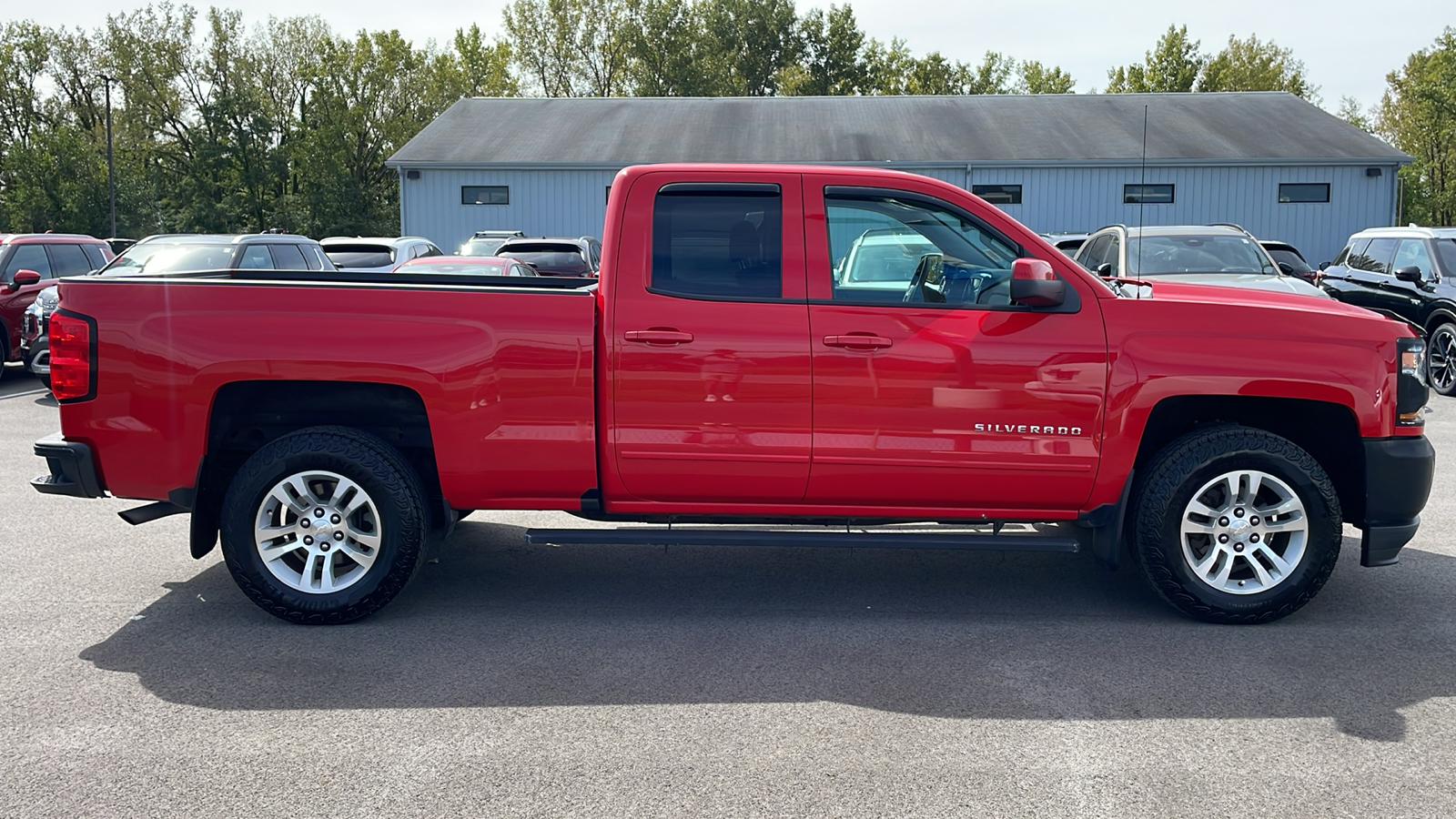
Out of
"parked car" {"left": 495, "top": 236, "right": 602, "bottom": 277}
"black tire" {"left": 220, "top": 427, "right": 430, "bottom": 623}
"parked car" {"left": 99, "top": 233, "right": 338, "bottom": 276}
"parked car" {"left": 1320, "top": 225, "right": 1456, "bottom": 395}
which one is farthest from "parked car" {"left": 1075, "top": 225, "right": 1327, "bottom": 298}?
"parked car" {"left": 495, "top": 236, "right": 602, "bottom": 277}

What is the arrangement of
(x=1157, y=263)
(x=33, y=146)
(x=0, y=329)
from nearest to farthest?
(x=1157, y=263) < (x=0, y=329) < (x=33, y=146)

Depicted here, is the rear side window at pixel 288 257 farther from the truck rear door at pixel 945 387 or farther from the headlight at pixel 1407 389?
the headlight at pixel 1407 389

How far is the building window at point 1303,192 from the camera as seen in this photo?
1208 inches

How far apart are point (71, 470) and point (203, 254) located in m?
9.31

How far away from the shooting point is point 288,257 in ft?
49.2

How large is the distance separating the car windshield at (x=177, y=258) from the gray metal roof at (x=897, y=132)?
16.8 metres

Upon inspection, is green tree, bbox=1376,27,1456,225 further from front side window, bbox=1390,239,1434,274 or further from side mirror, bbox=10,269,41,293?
side mirror, bbox=10,269,41,293

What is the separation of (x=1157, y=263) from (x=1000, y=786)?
9308mm

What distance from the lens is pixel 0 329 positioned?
14680 mm

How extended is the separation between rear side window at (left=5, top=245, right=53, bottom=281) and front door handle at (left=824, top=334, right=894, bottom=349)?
42.6ft

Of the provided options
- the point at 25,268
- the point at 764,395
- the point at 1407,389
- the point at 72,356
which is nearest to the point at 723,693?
the point at 764,395

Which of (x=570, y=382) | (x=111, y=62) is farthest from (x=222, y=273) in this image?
(x=111, y=62)

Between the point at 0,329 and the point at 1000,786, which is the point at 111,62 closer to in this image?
the point at 0,329

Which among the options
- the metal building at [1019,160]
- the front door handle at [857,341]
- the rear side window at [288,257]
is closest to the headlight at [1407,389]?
the front door handle at [857,341]
